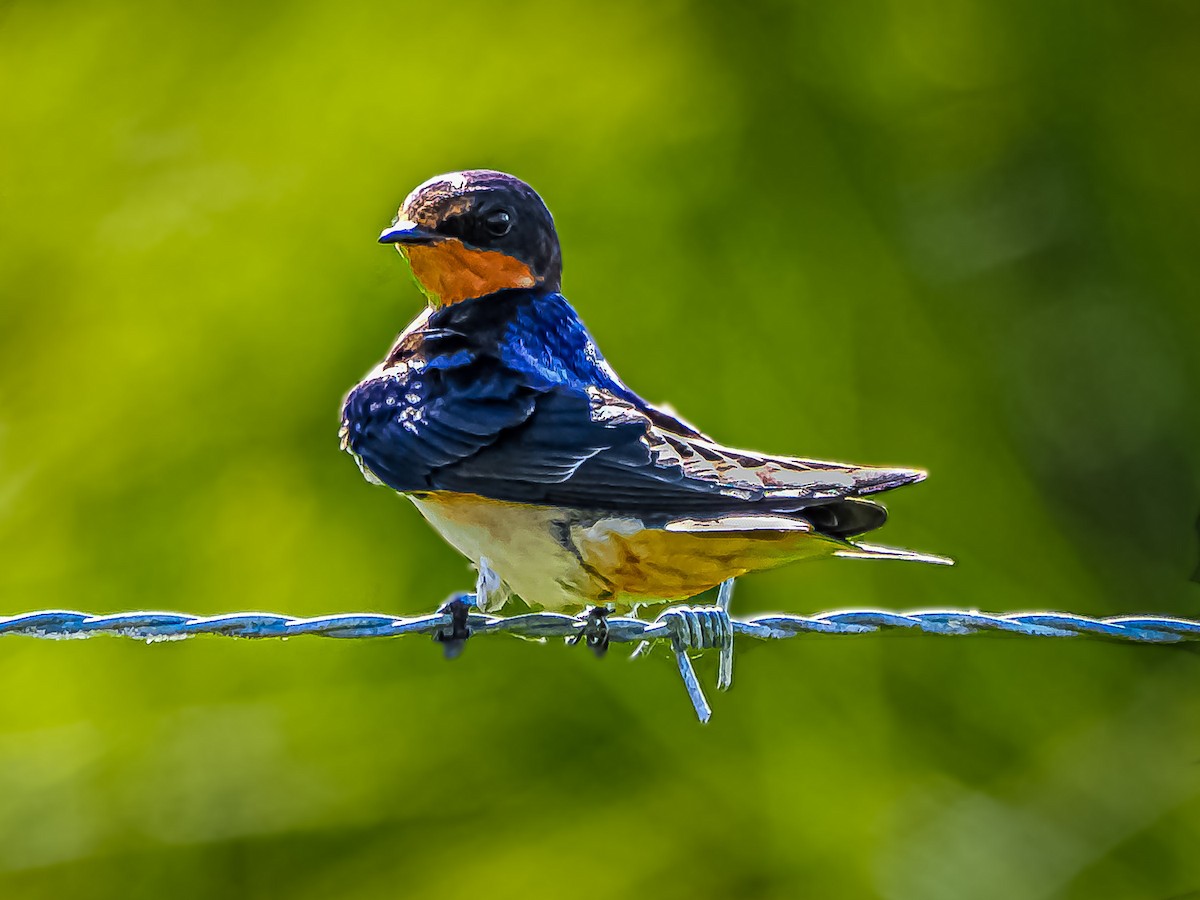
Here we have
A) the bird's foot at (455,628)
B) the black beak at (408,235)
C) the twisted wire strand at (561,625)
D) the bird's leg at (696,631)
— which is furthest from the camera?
the black beak at (408,235)

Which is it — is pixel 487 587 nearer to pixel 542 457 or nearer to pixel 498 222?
pixel 542 457

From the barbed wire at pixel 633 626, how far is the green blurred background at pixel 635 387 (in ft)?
4.69

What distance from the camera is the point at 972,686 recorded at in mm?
4312

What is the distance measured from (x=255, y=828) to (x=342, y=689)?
40cm

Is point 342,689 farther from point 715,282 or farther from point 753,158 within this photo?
point 753,158

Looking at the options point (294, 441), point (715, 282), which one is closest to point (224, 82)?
point (294, 441)

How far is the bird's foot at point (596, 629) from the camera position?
2725mm

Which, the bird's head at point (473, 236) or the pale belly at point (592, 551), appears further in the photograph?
the bird's head at point (473, 236)

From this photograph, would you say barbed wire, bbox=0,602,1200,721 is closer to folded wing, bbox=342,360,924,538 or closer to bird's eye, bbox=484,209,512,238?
folded wing, bbox=342,360,924,538

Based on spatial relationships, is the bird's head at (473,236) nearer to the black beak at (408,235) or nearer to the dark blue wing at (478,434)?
the black beak at (408,235)

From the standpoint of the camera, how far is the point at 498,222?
10.0 feet

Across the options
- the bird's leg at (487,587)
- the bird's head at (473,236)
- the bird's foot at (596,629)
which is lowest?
the bird's foot at (596,629)

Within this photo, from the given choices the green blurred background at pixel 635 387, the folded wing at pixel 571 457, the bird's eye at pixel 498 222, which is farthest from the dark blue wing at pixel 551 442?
the green blurred background at pixel 635 387

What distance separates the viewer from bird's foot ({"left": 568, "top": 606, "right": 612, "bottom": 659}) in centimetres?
272
